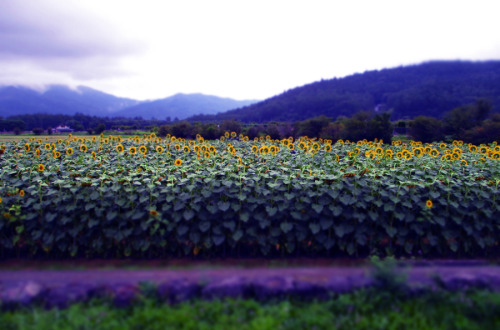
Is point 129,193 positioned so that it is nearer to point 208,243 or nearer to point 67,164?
point 208,243

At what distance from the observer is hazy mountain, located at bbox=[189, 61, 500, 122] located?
35.2 metres

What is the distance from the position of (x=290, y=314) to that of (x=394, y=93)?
47.7m

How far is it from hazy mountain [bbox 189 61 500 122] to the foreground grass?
1287 inches

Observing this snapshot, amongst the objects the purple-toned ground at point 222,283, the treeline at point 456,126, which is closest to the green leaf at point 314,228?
the purple-toned ground at point 222,283

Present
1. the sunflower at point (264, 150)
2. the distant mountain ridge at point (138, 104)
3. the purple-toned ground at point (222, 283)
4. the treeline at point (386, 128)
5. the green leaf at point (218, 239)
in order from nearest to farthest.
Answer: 1. the purple-toned ground at point (222, 283)
2. the green leaf at point (218, 239)
3. the sunflower at point (264, 150)
4. the treeline at point (386, 128)
5. the distant mountain ridge at point (138, 104)

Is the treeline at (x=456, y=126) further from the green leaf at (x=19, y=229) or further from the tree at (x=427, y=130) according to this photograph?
the green leaf at (x=19, y=229)

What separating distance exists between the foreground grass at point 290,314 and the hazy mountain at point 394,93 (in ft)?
107

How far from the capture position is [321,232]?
439cm

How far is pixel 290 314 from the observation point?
2.92 meters

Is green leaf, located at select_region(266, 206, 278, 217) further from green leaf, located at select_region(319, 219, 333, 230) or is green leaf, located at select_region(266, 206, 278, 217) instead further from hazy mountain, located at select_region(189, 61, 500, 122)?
hazy mountain, located at select_region(189, 61, 500, 122)

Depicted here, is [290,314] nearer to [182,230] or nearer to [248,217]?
[248,217]

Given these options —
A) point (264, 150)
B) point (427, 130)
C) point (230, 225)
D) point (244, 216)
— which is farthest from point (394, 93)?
point (230, 225)

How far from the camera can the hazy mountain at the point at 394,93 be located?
115ft

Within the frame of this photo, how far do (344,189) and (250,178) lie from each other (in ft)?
4.12
